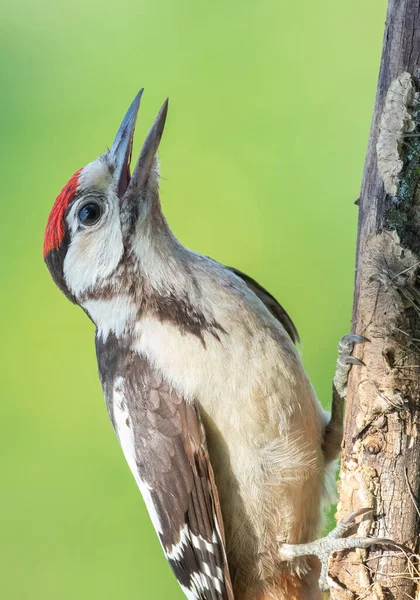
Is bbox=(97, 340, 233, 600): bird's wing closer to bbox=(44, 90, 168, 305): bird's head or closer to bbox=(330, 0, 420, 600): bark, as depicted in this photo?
bbox=(44, 90, 168, 305): bird's head

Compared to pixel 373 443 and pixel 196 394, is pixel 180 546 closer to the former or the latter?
pixel 196 394

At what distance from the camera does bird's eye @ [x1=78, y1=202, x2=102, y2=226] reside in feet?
6.39

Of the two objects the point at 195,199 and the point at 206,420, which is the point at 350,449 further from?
the point at 195,199

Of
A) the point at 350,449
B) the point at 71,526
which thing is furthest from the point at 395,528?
the point at 71,526

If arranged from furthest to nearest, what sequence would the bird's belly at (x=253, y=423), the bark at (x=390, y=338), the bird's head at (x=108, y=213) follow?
the bird's head at (x=108, y=213) → the bird's belly at (x=253, y=423) → the bark at (x=390, y=338)

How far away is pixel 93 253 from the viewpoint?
1938 millimetres

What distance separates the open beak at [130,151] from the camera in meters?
1.92

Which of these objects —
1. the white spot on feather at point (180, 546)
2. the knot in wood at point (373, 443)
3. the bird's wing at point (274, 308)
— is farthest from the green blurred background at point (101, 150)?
the knot in wood at point (373, 443)

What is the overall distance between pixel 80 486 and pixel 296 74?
192 cm

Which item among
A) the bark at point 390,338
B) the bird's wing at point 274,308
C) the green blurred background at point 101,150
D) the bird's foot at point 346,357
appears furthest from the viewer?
the green blurred background at point 101,150

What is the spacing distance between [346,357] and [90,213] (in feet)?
2.71

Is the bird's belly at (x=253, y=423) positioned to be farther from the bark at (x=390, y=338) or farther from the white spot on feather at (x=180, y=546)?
the bark at (x=390, y=338)

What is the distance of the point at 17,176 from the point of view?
2939mm

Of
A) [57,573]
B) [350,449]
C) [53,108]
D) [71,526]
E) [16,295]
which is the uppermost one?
[53,108]
